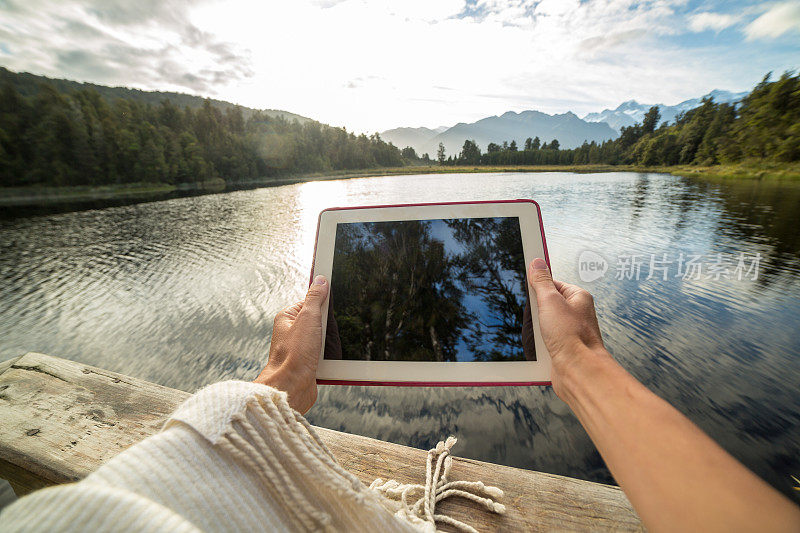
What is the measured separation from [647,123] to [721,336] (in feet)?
64.1

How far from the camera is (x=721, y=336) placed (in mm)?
2322

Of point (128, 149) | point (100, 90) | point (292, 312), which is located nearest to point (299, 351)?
point (292, 312)

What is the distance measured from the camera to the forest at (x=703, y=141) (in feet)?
35.1

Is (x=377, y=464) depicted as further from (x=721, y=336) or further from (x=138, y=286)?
(x=138, y=286)

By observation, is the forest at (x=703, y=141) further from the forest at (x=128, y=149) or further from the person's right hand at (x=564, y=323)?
the person's right hand at (x=564, y=323)

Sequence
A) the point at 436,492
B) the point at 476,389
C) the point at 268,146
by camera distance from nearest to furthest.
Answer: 1. the point at 436,492
2. the point at 476,389
3. the point at 268,146

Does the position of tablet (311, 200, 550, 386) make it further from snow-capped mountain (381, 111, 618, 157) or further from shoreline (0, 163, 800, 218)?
snow-capped mountain (381, 111, 618, 157)

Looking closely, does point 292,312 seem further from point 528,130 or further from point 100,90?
point 100,90

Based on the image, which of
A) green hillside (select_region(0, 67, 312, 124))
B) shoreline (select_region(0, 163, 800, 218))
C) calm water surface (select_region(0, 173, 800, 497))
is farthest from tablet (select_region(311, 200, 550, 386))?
green hillside (select_region(0, 67, 312, 124))

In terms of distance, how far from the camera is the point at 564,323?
2.51 ft

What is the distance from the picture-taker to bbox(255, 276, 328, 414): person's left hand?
2.58 ft

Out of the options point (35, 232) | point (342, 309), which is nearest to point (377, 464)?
point (342, 309)

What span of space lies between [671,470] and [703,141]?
19.2 metres

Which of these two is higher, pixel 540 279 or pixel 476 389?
pixel 540 279
